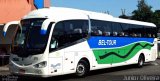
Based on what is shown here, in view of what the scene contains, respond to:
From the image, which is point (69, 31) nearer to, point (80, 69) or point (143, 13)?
point (80, 69)

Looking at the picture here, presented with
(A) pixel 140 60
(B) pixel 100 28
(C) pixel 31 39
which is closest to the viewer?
(C) pixel 31 39

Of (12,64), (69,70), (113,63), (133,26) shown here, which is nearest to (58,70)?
(69,70)

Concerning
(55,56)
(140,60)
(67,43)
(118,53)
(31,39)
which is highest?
(31,39)

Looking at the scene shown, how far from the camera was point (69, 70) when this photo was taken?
15.8 metres

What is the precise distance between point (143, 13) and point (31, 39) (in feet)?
195

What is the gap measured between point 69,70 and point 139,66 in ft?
24.3

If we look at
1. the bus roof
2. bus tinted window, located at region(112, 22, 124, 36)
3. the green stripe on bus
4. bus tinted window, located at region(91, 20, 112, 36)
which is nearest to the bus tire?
the green stripe on bus

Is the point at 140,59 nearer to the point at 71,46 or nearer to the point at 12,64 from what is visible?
the point at 71,46

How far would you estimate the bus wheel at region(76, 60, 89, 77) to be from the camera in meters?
16.6

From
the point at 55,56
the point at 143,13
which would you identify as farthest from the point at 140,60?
the point at 143,13

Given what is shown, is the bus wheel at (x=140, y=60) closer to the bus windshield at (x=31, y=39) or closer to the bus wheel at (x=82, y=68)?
the bus wheel at (x=82, y=68)

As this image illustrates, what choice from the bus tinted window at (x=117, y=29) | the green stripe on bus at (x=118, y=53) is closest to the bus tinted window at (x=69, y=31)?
the green stripe on bus at (x=118, y=53)

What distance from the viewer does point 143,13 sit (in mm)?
72562

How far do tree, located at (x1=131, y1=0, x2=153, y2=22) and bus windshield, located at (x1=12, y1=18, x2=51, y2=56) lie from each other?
5869 centimetres
